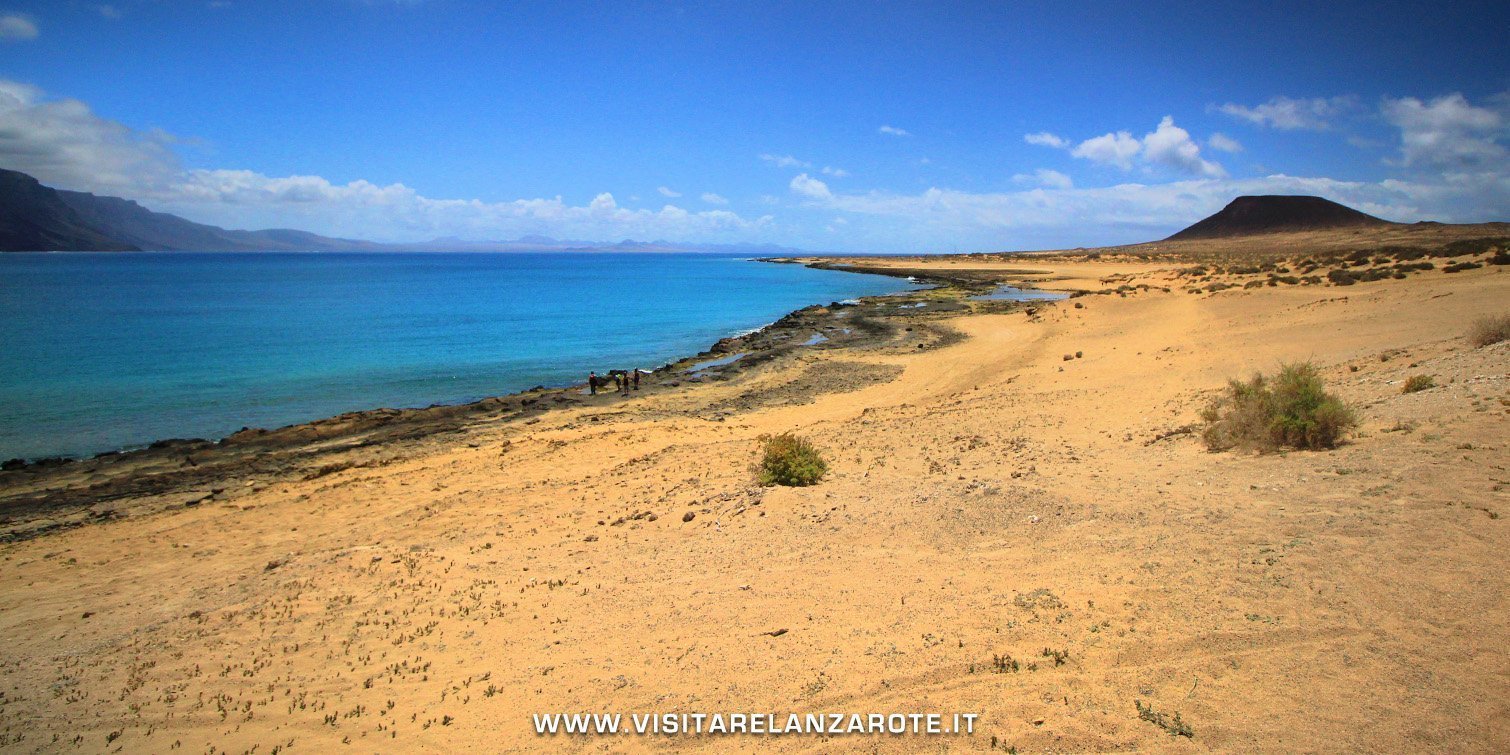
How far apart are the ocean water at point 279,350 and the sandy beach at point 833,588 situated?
6.39 m

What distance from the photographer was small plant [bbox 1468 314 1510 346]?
12891 mm

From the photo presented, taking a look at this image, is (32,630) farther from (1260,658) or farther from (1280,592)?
(1280,592)

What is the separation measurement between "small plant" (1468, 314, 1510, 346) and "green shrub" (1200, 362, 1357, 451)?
637cm

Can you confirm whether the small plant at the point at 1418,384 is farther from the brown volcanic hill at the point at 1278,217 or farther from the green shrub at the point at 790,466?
the brown volcanic hill at the point at 1278,217

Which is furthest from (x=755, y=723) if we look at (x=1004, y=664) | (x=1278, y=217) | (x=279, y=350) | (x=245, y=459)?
(x=1278, y=217)

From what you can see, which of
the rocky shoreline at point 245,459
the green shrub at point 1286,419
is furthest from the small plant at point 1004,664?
the rocky shoreline at point 245,459

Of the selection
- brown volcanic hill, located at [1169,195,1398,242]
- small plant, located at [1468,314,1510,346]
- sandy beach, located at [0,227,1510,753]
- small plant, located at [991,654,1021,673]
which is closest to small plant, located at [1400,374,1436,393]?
sandy beach, located at [0,227,1510,753]

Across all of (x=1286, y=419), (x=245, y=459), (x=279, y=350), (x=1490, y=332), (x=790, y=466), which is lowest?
(x=245, y=459)

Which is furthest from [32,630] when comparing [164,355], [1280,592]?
[164,355]

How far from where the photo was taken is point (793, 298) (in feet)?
225

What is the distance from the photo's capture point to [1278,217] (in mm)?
147250

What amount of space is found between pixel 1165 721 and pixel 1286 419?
7142 mm

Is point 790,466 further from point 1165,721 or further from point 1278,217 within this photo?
point 1278,217

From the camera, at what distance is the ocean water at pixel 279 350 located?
2131 cm
